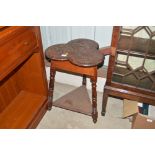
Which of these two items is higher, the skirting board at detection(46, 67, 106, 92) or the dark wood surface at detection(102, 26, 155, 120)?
the dark wood surface at detection(102, 26, 155, 120)

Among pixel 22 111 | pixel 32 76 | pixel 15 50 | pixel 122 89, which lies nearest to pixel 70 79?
pixel 32 76

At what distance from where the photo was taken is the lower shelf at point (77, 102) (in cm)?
172

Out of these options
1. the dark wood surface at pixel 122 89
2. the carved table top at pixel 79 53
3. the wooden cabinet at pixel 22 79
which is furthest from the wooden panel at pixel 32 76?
the dark wood surface at pixel 122 89

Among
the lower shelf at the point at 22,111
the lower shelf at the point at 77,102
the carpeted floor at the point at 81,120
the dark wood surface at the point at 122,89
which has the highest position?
the dark wood surface at the point at 122,89

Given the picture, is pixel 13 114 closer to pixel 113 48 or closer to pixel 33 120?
pixel 33 120

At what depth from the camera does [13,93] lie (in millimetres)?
1893

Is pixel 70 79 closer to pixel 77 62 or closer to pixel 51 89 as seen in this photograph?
pixel 51 89

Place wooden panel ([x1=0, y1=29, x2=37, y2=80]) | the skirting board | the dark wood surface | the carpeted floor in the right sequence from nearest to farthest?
wooden panel ([x1=0, y1=29, x2=37, y2=80]), the dark wood surface, the carpeted floor, the skirting board

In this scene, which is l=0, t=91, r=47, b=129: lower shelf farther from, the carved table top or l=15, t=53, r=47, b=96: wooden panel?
the carved table top

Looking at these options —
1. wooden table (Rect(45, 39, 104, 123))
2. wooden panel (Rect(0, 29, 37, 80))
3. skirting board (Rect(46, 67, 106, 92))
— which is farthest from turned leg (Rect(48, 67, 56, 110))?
skirting board (Rect(46, 67, 106, 92))

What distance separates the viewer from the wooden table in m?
1.41

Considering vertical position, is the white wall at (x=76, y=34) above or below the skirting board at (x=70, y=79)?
above

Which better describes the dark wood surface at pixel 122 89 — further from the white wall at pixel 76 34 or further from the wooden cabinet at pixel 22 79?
the wooden cabinet at pixel 22 79
